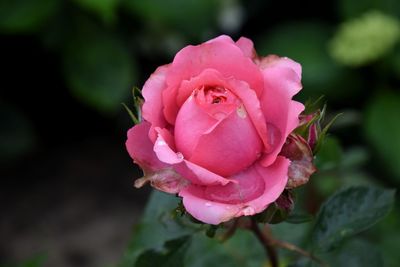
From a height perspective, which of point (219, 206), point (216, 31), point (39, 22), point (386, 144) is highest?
point (219, 206)

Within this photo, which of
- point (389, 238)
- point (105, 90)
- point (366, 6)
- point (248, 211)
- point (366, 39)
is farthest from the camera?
point (366, 6)

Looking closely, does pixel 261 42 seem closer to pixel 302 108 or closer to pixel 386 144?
pixel 386 144

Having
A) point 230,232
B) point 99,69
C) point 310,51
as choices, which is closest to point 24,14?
point 99,69

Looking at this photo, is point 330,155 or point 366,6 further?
point 366,6

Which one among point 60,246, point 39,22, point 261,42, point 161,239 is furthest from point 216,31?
point 161,239

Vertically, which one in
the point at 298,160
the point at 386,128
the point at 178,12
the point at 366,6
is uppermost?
the point at 298,160

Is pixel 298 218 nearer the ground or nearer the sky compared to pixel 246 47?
nearer the ground

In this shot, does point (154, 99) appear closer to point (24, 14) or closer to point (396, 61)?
point (24, 14)

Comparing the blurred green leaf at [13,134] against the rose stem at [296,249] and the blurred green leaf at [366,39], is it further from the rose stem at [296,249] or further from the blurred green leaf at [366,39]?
the rose stem at [296,249]
